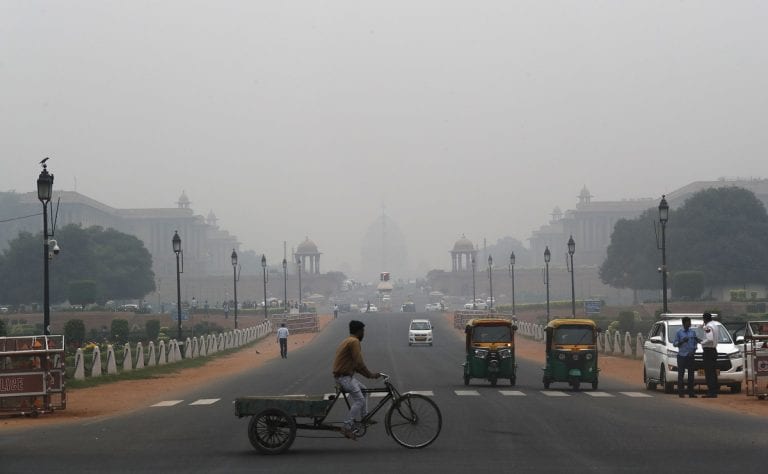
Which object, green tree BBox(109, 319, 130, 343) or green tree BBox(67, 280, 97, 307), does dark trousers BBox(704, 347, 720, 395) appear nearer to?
green tree BBox(109, 319, 130, 343)

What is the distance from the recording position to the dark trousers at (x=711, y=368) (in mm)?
27859

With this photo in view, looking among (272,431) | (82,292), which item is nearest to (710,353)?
(272,431)

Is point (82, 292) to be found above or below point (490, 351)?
above

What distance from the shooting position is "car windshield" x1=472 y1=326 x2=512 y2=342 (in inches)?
1280

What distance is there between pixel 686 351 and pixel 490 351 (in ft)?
19.3

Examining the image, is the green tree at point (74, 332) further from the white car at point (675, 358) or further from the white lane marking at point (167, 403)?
the white car at point (675, 358)

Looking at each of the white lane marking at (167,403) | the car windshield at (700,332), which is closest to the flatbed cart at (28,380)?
the white lane marking at (167,403)

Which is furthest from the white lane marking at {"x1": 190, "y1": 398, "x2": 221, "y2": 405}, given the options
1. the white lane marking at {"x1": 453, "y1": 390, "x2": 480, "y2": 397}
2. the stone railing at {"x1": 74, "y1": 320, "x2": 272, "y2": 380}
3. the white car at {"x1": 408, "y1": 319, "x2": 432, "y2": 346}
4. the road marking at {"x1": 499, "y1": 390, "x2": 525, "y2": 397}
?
the white car at {"x1": 408, "y1": 319, "x2": 432, "y2": 346}

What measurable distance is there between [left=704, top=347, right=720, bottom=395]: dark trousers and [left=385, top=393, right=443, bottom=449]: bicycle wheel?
1272 cm

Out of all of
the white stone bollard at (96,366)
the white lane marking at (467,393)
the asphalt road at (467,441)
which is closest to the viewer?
the asphalt road at (467,441)

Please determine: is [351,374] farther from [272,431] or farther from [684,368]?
[684,368]

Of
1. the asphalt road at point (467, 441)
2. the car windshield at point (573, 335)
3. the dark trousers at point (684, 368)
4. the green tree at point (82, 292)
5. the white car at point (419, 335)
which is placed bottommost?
the white car at point (419, 335)

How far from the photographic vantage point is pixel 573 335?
103ft

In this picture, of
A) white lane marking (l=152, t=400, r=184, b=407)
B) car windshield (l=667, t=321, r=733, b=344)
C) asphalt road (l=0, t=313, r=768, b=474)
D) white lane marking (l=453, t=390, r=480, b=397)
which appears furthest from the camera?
car windshield (l=667, t=321, r=733, b=344)
